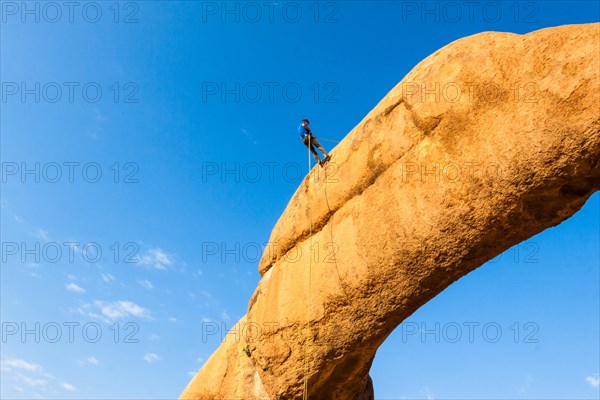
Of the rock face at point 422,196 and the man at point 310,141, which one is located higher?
the man at point 310,141

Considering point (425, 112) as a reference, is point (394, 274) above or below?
below

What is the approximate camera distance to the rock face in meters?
6.90

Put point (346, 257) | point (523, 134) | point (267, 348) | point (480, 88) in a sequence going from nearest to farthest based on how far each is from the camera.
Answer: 1. point (523, 134)
2. point (480, 88)
3. point (346, 257)
4. point (267, 348)

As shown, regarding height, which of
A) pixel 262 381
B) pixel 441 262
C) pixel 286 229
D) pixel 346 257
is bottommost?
pixel 262 381

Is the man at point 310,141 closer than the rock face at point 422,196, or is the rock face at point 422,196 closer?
the rock face at point 422,196

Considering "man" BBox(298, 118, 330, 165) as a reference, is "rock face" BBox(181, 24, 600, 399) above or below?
below

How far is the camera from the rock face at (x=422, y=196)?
22.6 feet

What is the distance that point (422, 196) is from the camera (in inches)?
324

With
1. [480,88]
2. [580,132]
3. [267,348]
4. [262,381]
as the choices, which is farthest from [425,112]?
[262,381]

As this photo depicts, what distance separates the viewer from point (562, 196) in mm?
7391

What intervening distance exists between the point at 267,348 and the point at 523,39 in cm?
819

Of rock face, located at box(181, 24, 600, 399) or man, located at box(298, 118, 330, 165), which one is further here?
man, located at box(298, 118, 330, 165)

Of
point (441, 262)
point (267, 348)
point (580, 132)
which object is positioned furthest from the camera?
point (267, 348)

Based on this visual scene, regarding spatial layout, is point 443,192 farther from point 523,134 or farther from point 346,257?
point 346,257
